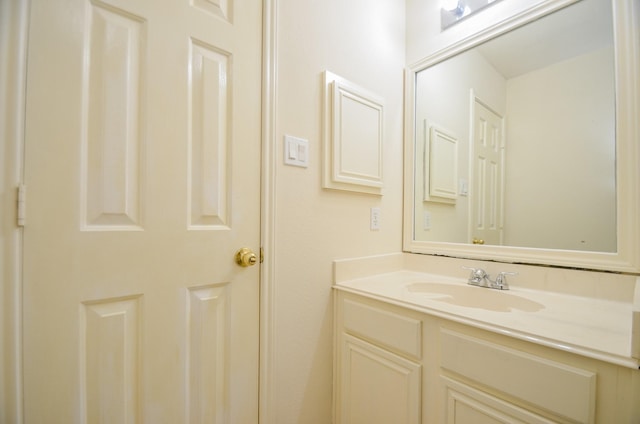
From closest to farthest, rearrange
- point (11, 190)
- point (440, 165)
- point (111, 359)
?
point (11, 190) < point (111, 359) < point (440, 165)

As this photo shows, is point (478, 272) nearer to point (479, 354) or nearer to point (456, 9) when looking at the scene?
point (479, 354)

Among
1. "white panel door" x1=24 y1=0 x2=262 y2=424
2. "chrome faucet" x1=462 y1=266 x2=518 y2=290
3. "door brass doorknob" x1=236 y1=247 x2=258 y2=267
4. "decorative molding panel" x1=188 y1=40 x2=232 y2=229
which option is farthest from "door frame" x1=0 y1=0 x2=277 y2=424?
"chrome faucet" x1=462 y1=266 x2=518 y2=290

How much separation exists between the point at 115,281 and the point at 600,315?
1.46 m

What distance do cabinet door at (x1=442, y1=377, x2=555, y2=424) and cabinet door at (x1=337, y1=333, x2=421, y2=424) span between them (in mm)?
103

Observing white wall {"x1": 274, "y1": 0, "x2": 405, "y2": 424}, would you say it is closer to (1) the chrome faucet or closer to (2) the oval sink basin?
(2) the oval sink basin

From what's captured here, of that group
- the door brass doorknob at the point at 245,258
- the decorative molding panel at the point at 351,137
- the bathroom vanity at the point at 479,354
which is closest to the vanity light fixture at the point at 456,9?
the decorative molding panel at the point at 351,137

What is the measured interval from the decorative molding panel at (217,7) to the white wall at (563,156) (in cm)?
131

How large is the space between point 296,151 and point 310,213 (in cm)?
27

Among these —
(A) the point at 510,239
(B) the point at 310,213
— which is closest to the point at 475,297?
(A) the point at 510,239

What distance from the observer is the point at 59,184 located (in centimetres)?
66

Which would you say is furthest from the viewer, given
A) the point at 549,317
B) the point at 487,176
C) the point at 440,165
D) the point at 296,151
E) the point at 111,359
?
the point at 440,165

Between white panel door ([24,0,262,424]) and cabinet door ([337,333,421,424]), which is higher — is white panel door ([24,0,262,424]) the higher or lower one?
the higher one

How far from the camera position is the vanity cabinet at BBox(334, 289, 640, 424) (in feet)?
2.01

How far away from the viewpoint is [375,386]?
103 centimetres
